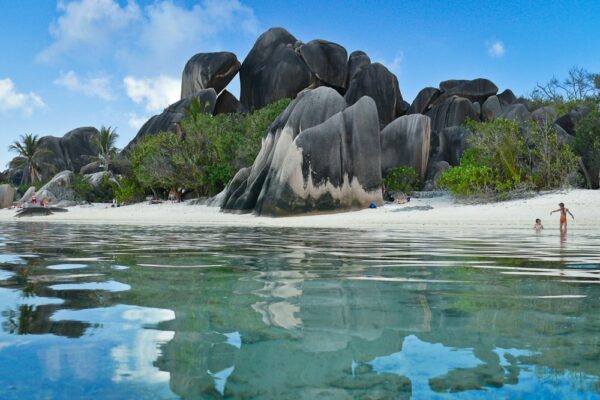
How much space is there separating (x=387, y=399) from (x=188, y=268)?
4331mm

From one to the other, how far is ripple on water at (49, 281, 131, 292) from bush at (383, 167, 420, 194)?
2501 centimetres

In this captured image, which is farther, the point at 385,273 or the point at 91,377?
the point at 385,273

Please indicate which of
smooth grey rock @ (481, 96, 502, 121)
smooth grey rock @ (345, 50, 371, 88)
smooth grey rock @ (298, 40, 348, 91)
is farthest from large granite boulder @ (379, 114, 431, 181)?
smooth grey rock @ (345, 50, 371, 88)

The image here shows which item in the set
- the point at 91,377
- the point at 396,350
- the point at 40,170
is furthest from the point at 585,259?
the point at 40,170

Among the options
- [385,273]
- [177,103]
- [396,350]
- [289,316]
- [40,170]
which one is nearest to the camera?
[396,350]

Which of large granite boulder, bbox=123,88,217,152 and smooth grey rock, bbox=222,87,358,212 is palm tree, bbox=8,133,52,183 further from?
smooth grey rock, bbox=222,87,358,212

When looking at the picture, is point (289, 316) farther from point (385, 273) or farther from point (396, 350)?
point (385, 273)

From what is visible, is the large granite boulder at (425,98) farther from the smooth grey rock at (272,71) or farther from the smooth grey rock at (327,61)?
the smooth grey rock at (272,71)

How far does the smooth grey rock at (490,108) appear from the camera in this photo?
48.0 m

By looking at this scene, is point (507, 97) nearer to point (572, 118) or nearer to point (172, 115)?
point (572, 118)

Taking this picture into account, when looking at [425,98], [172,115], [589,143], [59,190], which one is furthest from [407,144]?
[59,190]

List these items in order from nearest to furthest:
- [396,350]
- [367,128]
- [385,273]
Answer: [396,350], [385,273], [367,128]

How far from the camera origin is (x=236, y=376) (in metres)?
2.18

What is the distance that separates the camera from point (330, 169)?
22.6 meters
